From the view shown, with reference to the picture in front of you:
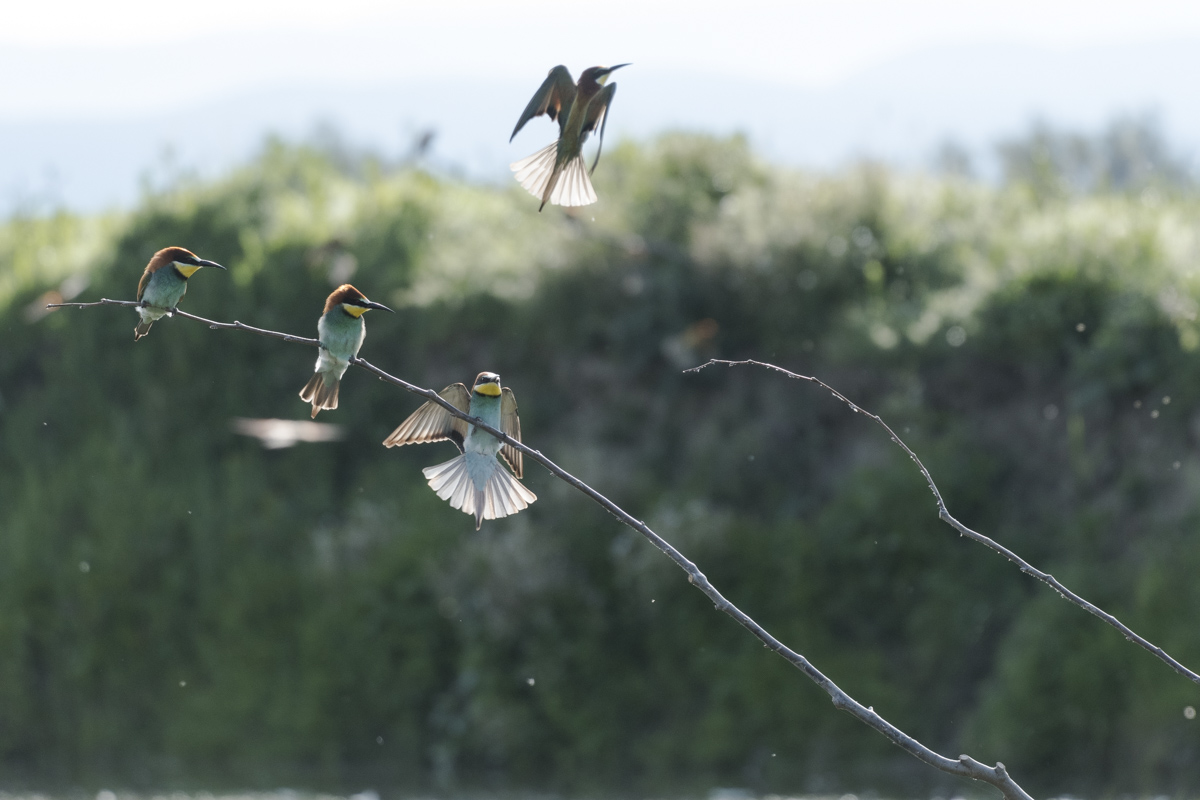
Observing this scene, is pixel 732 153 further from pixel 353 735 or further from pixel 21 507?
Answer: pixel 21 507

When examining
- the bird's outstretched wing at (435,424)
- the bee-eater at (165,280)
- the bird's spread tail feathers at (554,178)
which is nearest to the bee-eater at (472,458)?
the bird's outstretched wing at (435,424)

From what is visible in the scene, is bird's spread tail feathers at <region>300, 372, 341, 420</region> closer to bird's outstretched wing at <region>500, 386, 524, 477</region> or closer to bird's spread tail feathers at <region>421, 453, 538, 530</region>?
bird's spread tail feathers at <region>421, 453, 538, 530</region>

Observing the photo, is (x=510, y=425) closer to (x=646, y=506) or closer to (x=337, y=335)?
(x=337, y=335)

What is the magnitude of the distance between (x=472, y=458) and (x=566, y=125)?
3.39ft

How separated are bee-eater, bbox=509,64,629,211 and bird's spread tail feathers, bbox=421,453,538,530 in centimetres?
62

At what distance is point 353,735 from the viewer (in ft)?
31.3

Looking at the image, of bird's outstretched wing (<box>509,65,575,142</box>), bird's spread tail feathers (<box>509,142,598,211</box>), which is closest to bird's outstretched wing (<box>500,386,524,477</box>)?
bird's spread tail feathers (<box>509,142,598,211</box>)

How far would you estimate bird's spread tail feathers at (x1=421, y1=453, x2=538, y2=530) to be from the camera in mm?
2660

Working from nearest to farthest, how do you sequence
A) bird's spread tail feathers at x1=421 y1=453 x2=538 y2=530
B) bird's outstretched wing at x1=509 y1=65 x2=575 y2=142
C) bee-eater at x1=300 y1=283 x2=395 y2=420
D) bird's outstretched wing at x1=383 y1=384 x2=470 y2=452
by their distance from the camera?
bird's outstretched wing at x1=509 y1=65 x2=575 y2=142 < bird's outstretched wing at x1=383 y1=384 x2=470 y2=452 < bird's spread tail feathers at x1=421 y1=453 x2=538 y2=530 < bee-eater at x1=300 y1=283 x2=395 y2=420

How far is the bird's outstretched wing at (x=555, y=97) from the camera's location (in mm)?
2281

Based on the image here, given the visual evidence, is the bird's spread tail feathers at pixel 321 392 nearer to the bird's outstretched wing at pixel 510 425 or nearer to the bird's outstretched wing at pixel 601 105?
the bird's outstretched wing at pixel 510 425

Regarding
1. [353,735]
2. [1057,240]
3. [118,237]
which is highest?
[1057,240]

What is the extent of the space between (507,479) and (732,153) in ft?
29.4

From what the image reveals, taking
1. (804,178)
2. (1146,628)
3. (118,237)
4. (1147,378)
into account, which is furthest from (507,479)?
(118,237)
